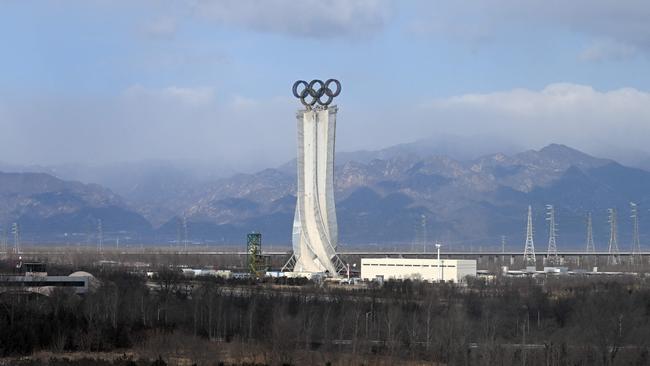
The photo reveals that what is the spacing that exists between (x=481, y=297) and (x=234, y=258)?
85201 millimetres

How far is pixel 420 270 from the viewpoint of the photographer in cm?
11300

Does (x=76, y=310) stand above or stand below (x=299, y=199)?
below

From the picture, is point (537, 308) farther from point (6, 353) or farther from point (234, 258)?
point (234, 258)

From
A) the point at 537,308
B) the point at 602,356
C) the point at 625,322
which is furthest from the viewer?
the point at 537,308

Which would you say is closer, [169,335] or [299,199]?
[169,335]

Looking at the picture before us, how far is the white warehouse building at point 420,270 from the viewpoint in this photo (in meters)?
112

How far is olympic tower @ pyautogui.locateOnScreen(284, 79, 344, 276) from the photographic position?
104500 mm

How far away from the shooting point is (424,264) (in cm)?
11331

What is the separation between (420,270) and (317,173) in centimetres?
1445

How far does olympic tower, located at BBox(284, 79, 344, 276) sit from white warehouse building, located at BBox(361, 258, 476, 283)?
25.1 feet

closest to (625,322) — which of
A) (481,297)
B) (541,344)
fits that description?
(541,344)

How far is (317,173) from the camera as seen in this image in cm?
10550

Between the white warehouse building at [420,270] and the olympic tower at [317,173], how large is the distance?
765cm

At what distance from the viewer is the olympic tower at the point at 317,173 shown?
104500 mm
